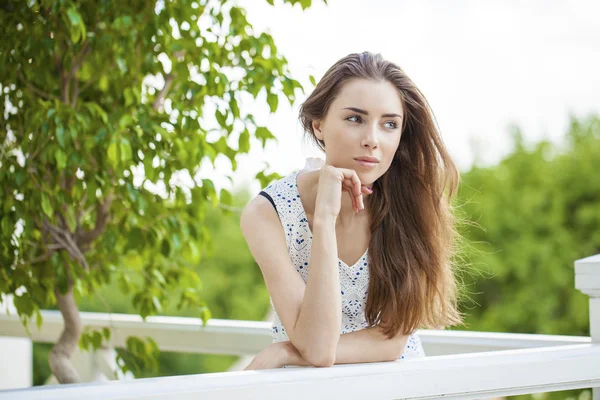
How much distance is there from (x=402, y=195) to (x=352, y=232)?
0.18m

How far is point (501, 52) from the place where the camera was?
42.6 ft

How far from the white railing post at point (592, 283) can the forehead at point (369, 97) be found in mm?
597

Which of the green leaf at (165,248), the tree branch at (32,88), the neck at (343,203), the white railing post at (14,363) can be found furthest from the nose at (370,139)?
the white railing post at (14,363)

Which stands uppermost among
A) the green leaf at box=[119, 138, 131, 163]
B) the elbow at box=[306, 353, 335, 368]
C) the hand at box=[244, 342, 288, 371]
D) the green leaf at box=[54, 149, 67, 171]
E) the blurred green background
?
the green leaf at box=[119, 138, 131, 163]

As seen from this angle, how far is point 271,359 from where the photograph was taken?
1.68 meters

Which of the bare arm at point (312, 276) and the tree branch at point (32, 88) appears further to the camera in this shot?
the tree branch at point (32, 88)

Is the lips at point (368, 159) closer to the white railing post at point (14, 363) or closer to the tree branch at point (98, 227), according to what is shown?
the tree branch at point (98, 227)

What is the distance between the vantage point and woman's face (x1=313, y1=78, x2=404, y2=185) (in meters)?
1.84

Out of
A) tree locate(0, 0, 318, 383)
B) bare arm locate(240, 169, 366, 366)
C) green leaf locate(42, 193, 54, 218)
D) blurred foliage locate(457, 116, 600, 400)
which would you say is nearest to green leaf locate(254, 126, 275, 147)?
tree locate(0, 0, 318, 383)

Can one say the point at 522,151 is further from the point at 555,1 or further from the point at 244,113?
the point at 244,113

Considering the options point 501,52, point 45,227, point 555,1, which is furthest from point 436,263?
point 555,1

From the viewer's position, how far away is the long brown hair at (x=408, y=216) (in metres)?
1.89

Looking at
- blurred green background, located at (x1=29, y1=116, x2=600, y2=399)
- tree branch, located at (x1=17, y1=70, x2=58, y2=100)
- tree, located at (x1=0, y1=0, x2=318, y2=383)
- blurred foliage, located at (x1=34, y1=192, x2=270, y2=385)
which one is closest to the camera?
tree, located at (x1=0, y1=0, x2=318, y2=383)

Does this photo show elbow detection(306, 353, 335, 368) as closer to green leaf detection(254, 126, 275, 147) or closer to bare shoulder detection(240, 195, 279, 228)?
bare shoulder detection(240, 195, 279, 228)
